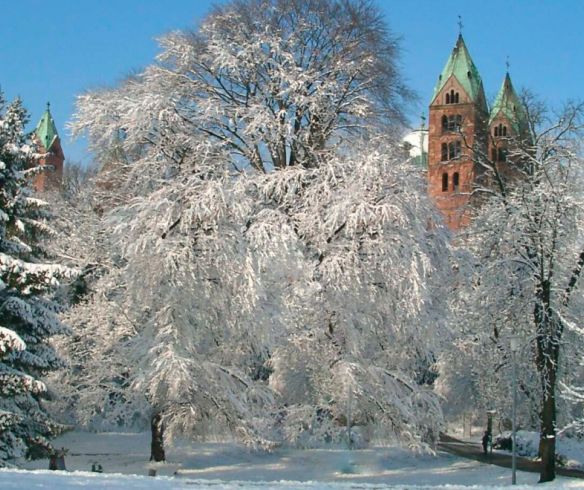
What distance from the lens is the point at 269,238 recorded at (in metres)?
19.5

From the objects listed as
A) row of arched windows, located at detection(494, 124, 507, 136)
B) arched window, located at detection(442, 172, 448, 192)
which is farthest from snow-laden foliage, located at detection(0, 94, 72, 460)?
arched window, located at detection(442, 172, 448, 192)

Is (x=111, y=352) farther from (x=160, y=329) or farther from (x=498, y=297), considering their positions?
(x=498, y=297)

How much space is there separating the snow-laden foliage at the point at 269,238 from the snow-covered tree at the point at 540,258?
2123 mm

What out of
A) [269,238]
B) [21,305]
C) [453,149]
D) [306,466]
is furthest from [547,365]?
[453,149]

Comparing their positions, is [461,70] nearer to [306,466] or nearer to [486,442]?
[486,442]

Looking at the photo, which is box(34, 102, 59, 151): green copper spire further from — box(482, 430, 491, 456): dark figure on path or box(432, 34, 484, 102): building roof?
box(482, 430, 491, 456): dark figure on path

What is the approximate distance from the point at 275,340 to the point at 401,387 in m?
3.61

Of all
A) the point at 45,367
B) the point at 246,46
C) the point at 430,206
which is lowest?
the point at 45,367

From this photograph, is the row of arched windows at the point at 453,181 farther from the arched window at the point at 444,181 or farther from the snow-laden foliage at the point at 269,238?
the snow-laden foliage at the point at 269,238

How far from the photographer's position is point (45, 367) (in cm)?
1838

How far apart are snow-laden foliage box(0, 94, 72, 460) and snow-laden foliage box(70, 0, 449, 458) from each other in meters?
2.07

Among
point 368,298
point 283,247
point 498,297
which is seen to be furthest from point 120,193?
point 498,297

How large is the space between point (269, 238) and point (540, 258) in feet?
23.0

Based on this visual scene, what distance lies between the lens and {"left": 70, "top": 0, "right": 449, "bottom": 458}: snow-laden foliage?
19469mm
